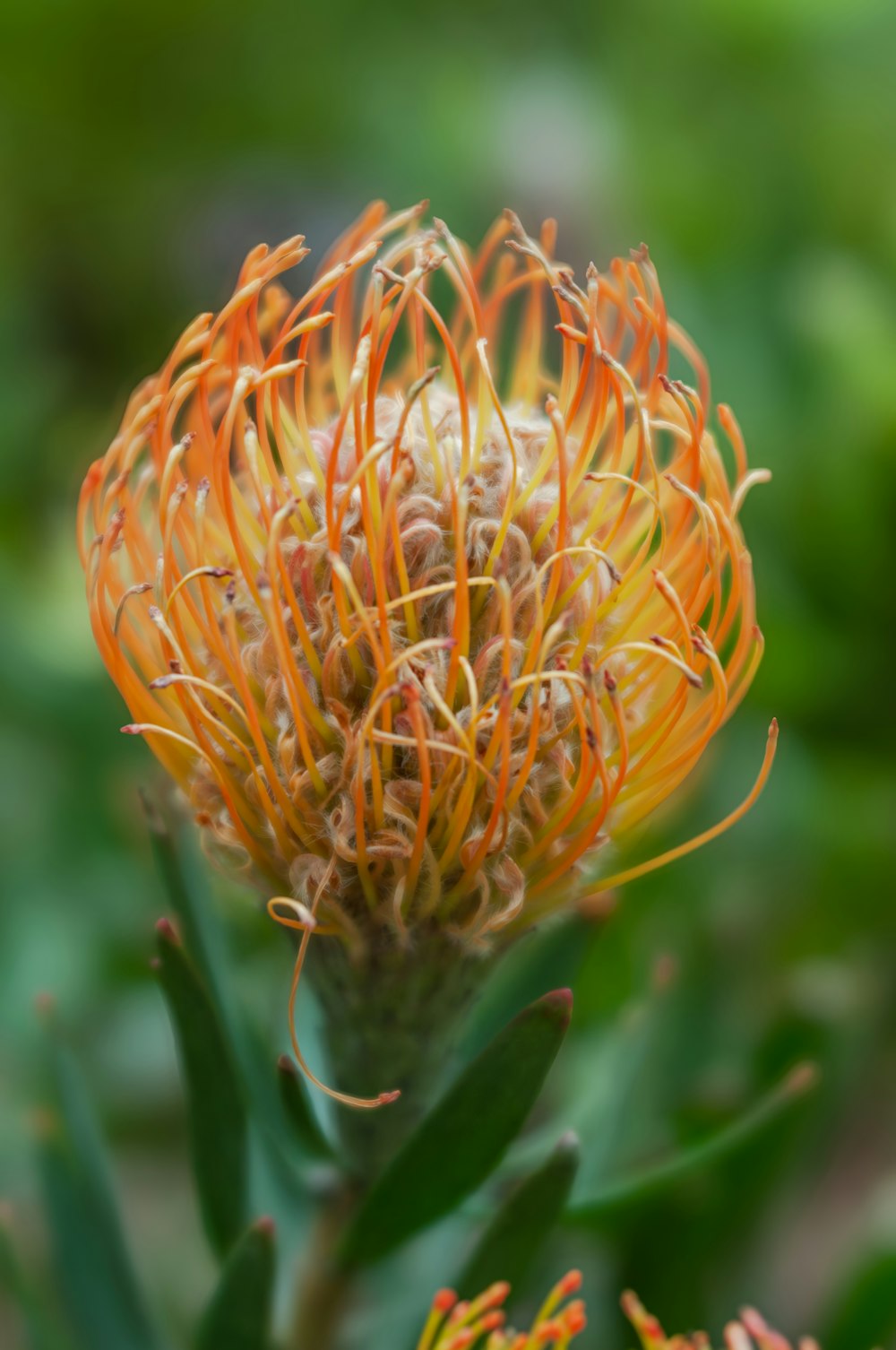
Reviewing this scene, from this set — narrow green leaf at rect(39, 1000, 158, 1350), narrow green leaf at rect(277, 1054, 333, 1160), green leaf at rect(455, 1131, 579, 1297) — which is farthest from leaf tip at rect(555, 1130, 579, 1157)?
narrow green leaf at rect(39, 1000, 158, 1350)

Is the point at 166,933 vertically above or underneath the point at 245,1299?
above

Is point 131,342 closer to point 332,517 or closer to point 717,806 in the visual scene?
point 717,806

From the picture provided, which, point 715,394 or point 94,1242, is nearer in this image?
point 94,1242

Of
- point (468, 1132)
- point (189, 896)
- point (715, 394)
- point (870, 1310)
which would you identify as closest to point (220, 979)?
point (189, 896)

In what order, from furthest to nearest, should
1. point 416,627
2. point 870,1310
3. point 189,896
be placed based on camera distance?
point 870,1310
point 189,896
point 416,627

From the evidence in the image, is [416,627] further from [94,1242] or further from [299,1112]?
[94,1242]

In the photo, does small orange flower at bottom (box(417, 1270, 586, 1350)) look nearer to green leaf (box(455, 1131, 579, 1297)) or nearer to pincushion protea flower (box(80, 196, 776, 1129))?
green leaf (box(455, 1131, 579, 1297))

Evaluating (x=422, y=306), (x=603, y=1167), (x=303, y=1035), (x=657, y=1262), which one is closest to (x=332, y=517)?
(x=422, y=306)
